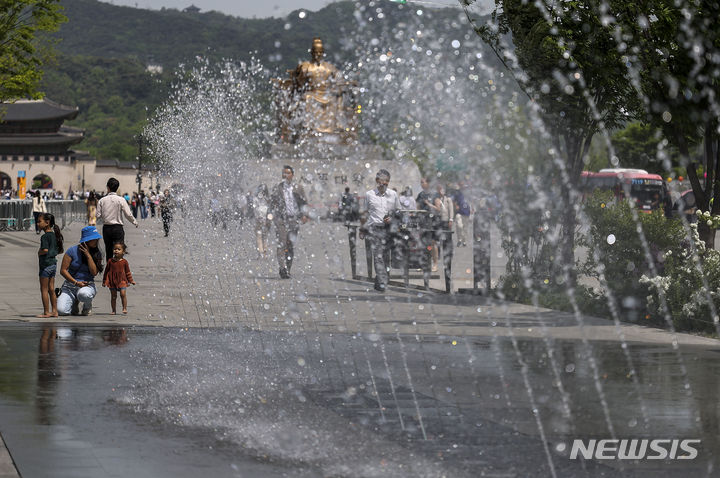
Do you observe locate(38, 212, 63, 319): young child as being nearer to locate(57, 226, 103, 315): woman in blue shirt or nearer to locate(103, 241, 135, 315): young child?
locate(57, 226, 103, 315): woman in blue shirt

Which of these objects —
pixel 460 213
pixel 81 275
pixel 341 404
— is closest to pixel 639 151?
pixel 460 213

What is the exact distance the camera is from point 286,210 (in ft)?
59.7

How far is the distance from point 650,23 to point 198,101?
203 ft

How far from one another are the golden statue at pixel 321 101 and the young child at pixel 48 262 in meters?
51.0

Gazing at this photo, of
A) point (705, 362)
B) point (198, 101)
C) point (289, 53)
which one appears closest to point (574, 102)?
point (705, 362)

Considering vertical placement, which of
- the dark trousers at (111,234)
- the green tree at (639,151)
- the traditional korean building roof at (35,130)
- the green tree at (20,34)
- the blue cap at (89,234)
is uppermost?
the traditional korean building roof at (35,130)

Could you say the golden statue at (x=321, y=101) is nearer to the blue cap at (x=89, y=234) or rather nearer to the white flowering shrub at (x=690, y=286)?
the blue cap at (x=89, y=234)

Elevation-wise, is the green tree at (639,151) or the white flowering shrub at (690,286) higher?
the green tree at (639,151)

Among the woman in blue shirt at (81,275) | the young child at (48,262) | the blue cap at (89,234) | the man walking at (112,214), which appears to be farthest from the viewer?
the man walking at (112,214)

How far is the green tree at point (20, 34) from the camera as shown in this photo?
2748 cm

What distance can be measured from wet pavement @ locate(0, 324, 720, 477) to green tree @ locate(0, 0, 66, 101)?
59.8 feet

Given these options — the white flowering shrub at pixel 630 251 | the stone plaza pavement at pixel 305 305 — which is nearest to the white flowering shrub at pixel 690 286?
the white flowering shrub at pixel 630 251

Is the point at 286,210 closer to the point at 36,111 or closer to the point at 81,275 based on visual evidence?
the point at 81,275

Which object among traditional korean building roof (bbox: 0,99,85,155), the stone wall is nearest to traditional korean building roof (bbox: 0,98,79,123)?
traditional korean building roof (bbox: 0,99,85,155)
